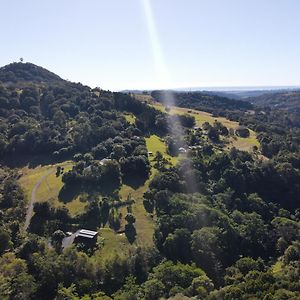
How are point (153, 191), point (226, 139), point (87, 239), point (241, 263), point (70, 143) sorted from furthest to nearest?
point (226, 139) < point (70, 143) < point (153, 191) < point (87, 239) < point (241, 263)

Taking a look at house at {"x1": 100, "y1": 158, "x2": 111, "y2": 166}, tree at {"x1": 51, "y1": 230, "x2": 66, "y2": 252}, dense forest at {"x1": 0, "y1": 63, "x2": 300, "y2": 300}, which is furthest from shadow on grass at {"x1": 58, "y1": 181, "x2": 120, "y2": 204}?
tree at {"x1": 51, "y1": 230, "x2": 66, "y2": 252}

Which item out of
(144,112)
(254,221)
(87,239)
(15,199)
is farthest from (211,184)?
(144,112)

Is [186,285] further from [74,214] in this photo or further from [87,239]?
[74,214]

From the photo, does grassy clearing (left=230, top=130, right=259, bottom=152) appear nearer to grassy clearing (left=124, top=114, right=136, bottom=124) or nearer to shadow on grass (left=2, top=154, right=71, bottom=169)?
grassy clearing (left=124, top=114, right=136, bottom=124)

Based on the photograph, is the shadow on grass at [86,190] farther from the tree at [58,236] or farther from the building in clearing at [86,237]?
the building in clearing at [86,237]

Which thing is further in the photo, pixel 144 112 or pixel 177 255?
pixel 144 112
